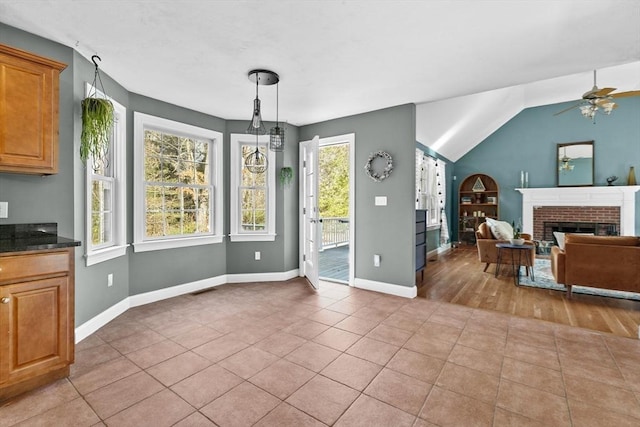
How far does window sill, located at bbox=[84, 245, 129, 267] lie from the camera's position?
2.84m

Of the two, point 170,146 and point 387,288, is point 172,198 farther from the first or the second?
point 387,288

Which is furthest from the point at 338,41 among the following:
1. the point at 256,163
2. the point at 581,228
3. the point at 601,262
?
the point at 581,228

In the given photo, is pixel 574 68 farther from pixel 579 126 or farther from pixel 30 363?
pixel 579 126

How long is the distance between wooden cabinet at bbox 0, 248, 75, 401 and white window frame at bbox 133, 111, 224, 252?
1.55 metres

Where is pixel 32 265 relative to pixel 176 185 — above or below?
below

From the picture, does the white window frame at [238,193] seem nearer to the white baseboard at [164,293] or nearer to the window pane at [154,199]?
the white baseboard at [164,293]

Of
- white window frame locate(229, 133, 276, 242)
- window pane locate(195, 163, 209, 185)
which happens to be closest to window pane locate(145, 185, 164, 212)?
window pane locate(195, 163, 209, 185)

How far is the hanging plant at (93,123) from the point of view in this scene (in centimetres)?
262

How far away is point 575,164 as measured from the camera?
7566 millimetres

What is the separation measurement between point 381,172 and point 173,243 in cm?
293

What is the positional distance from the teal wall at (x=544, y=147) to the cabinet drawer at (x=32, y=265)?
29.8 feet

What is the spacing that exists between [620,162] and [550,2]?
24.9 feet

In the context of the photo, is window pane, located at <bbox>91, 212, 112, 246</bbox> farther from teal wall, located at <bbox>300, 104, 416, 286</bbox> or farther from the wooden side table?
the wooden side table

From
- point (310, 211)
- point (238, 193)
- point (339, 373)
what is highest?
point (238, 193)
